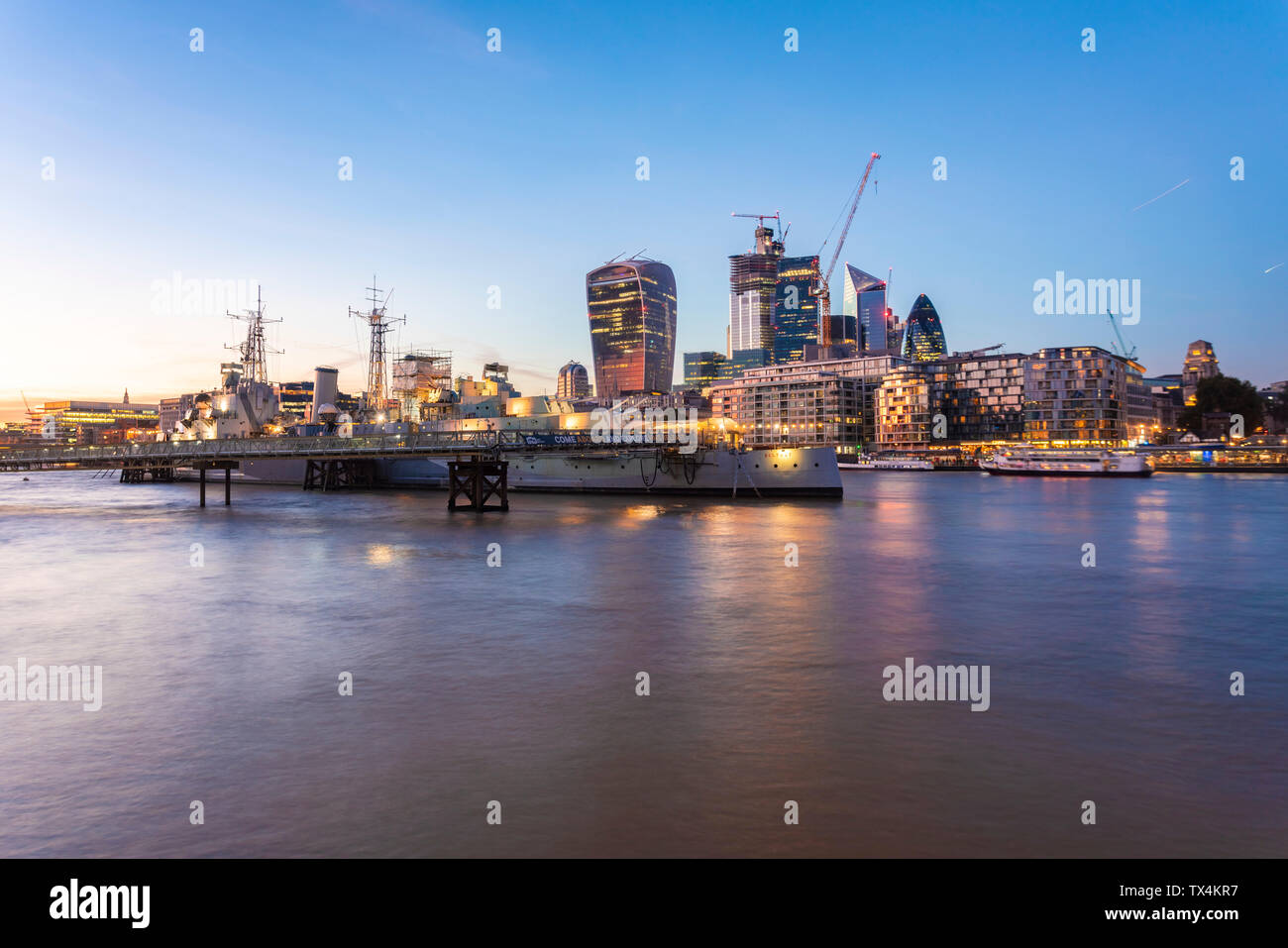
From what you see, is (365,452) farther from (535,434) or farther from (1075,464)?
(1075,464)

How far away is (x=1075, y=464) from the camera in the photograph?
13675 cm

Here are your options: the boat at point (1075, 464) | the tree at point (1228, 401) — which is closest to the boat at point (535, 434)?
the boat at point (1075, 464)

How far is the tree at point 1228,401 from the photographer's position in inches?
6678

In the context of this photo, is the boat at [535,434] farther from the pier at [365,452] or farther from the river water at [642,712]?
the river water at [642,712]

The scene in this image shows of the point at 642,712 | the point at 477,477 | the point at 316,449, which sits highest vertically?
the point at 316,449

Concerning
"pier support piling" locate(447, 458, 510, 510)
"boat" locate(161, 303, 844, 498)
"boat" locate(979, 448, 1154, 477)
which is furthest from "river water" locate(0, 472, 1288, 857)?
"boat" locate(979, 448, 1154, 477)

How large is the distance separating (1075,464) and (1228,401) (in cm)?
6591

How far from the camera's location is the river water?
25.2 feet

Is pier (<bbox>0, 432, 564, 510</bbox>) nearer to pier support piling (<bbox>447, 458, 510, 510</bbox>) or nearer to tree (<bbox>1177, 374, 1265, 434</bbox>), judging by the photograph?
pier support piling (<bbox>447, 458, 510, 510</bbox>)

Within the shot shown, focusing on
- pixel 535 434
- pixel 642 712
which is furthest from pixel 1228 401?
pixel 642 712

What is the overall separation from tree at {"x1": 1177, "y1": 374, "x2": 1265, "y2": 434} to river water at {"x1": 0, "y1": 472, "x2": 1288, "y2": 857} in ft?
590

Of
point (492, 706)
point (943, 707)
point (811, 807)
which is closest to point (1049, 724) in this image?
point (943, 707)
